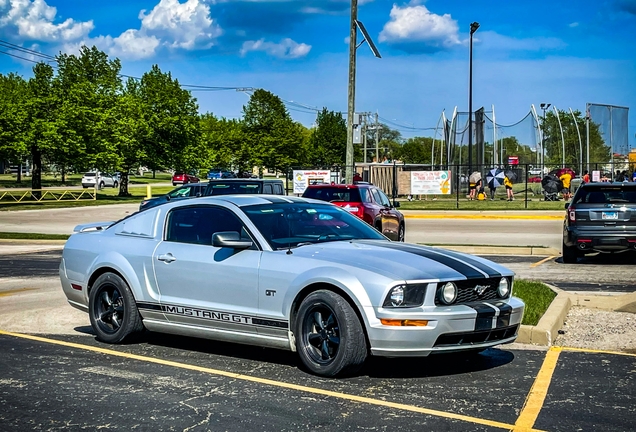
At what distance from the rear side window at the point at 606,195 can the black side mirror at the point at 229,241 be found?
10.5 meters

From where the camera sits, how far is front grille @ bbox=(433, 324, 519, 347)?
245 inches

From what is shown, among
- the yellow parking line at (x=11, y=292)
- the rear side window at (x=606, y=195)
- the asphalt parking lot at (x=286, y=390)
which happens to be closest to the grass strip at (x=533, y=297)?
the asphalt parking lot at (x=286, y=390)

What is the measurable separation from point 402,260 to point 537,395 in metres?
1.45

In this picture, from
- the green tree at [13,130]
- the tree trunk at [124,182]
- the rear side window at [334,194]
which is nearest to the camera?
the rear side window at [334,194]

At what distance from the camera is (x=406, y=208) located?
123ft

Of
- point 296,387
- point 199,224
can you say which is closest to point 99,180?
point 199,224

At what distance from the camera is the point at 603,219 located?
15555mm

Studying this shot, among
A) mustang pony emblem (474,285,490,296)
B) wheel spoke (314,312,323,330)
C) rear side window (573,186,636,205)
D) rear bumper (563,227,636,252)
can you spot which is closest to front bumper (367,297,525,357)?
mustang pony emblem (474,285,490,296)

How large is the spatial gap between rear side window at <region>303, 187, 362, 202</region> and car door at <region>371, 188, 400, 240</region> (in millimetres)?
869

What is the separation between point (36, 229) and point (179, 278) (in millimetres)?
22337

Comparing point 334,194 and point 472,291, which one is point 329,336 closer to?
point 472,291

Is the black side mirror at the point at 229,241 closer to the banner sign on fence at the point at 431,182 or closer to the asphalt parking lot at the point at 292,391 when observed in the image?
the asphalt parking lot at the point at 292,391

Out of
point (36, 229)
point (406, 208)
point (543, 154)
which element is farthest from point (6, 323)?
point (543, 154)

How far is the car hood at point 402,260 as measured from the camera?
6289 mm
